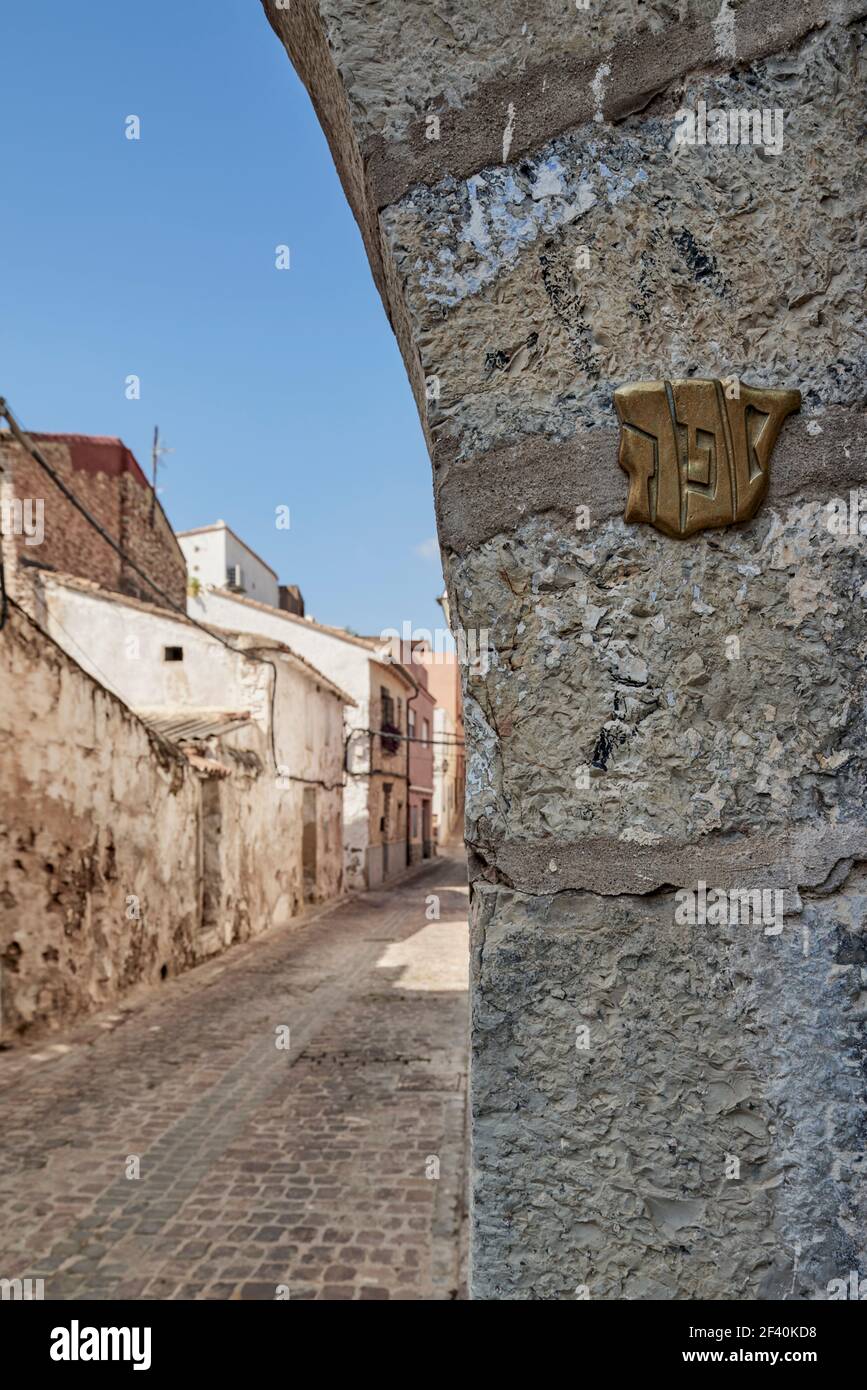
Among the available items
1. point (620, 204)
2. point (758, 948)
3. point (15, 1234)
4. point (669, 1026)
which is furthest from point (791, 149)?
point (15, 1234)

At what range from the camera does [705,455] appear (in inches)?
48.8

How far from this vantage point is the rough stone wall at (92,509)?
1460 centimetres

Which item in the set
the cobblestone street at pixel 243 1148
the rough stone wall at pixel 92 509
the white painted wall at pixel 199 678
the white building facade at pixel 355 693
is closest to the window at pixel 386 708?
the white building facade at pixel 355 693

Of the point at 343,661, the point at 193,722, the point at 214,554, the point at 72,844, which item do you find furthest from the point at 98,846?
the point at 214,554

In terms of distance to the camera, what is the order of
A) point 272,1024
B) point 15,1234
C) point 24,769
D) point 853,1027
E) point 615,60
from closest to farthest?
point 853,1027 → point 615,60 → point 15,1234 → point 24,769 → point 272,1024

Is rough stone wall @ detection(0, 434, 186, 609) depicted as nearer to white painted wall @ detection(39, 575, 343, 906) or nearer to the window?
white painted wall @ detection(39, 575, 343, 906)

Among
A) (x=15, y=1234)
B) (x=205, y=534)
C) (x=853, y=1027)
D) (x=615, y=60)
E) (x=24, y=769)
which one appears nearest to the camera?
(x=853, y=1027)

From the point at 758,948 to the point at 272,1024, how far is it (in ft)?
23.4

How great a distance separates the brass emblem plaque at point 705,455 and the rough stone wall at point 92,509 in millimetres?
13958

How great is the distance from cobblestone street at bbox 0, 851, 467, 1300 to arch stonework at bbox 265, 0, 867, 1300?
106 inches

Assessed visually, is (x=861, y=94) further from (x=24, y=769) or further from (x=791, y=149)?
(x=24, y=769)

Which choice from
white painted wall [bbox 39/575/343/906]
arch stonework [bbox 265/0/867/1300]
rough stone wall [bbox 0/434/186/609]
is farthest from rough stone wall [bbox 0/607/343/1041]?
arch stonework [bbox 265/0/867/1300]

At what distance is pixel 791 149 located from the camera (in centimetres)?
127

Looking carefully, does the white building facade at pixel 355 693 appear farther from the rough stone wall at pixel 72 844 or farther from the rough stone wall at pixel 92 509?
the rough stone wall at pixel 72 844
